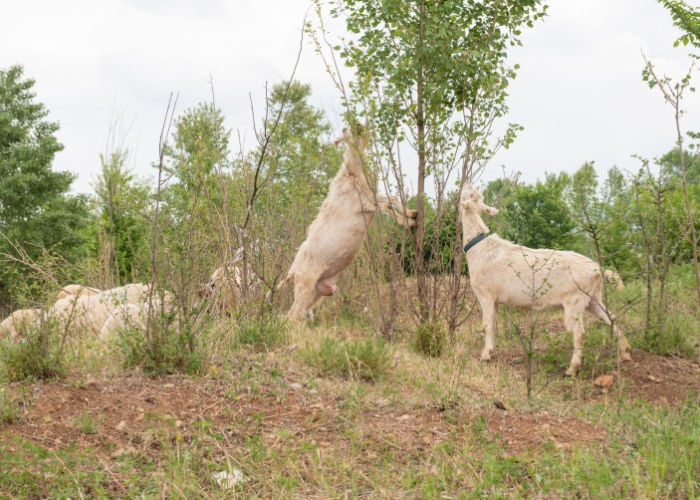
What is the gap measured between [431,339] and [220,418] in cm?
373

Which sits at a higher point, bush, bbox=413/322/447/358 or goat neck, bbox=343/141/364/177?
goat neck, bbox=343/141/364/177

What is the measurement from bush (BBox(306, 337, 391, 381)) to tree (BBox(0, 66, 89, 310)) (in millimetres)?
23712

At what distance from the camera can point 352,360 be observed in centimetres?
688

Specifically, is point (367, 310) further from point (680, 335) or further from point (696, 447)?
point (696, 447)

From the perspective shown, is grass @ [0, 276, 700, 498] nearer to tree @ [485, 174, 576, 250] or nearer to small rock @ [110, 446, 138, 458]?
small rock @ [110, 446, 138, 458]

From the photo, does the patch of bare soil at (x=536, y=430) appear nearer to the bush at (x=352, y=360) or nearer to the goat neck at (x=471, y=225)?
the bush at (x=352, y=360)

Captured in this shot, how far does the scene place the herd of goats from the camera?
8.69 meters

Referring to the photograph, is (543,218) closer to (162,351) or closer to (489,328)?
(489,328)

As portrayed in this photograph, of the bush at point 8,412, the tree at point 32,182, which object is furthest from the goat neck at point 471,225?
the tree at point 32,182

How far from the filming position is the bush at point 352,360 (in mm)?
6805

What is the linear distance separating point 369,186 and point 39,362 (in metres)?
4.81

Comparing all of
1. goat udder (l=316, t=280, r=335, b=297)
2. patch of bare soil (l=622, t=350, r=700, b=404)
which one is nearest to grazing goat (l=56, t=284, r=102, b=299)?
goat udder (l=316, t=280, r=335, b=297)

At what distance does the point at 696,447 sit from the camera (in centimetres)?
489

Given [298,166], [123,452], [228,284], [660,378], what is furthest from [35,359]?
[298,166]
